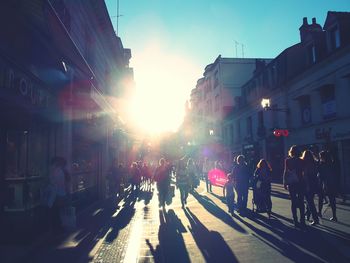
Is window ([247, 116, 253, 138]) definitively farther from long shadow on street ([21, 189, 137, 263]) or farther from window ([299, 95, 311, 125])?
long shadow on street ([21, 189, 137, 263])

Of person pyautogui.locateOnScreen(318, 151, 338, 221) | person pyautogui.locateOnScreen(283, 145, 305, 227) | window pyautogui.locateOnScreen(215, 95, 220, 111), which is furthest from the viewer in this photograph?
window pyautogui.locateOnScreen(215, 95, 220, 111)

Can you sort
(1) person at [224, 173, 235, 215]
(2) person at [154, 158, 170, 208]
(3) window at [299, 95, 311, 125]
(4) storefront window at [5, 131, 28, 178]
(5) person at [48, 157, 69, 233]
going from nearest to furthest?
1. (4) storefront window at [5, 131, 28, 178]
2. (5) person at [48, 157, 69, 233]
3. (1) person at [224, 173, 235, 215]
4. (2) person at [154, 158, 170, 208]
5. (3) window at [299, 95, 311, 125]

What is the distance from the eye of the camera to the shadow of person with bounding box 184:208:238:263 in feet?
18.5

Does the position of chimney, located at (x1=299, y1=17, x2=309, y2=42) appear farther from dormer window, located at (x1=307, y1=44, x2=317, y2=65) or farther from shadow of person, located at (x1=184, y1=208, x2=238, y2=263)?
shadow of person, located at (x1=184, y1=208, x2=238, y2=263)

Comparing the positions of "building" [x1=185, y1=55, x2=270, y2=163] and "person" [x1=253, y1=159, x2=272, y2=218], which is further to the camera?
"building" [x1=185, y1=55, x2=270, y2=163]

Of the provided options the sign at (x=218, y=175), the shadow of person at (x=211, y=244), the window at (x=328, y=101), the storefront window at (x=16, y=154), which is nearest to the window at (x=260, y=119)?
the window at (x=328, y=101)

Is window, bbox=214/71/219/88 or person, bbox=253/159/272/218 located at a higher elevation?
window, bbox=214/71/219/88

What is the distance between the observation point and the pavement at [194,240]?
5758mm

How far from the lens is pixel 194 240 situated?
7.02 metres

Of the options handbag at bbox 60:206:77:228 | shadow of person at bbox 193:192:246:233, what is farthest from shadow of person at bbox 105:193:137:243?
shadow of person at bbox 193:192:246:233

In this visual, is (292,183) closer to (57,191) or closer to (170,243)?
(170,243)

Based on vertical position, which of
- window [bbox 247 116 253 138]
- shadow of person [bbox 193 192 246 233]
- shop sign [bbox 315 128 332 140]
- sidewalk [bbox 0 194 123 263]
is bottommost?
shadow of person [bbox 193 192 246 233]

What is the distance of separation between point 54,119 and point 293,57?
19832 mm

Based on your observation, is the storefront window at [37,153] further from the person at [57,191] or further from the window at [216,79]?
the window at [216,79]
